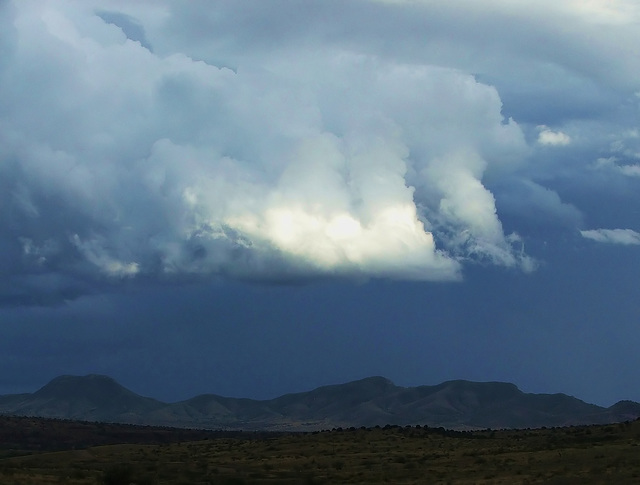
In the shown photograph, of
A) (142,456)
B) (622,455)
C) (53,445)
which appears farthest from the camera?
(53,445)

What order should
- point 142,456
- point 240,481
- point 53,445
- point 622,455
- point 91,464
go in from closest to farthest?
point 240,481
point 622,455
point 91,464
point 142,456
point 53,445

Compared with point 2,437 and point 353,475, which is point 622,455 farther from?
point 2,437

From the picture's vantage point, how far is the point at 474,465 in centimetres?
8481

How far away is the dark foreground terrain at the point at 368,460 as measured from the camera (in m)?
74.8

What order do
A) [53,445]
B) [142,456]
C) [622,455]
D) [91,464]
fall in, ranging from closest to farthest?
[622,455], [91,464], [142,456], [53,445]

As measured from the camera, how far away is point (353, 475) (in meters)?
82.2

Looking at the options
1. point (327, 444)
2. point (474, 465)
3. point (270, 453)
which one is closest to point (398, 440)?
point (327, 444)

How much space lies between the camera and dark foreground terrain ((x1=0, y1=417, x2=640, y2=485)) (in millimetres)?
74812

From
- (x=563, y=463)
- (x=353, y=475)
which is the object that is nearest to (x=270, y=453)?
(x=353, y=475)

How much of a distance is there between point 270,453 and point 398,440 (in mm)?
17814

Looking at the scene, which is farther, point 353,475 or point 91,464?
point 91,464

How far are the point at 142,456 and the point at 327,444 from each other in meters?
22.1

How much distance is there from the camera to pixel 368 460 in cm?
9419

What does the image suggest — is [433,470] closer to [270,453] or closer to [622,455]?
[622,455]
